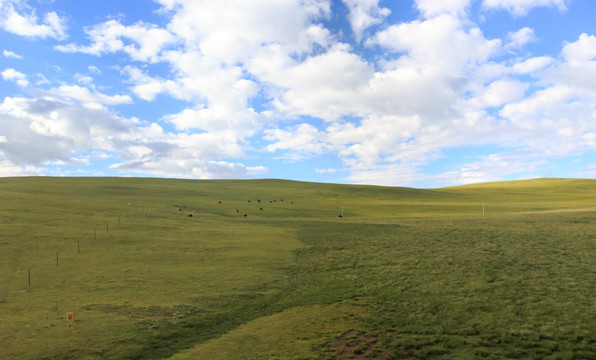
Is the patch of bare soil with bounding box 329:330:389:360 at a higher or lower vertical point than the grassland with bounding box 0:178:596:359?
lower

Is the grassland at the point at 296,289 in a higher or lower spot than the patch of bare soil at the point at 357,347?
higher

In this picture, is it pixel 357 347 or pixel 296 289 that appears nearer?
pixel 357 347

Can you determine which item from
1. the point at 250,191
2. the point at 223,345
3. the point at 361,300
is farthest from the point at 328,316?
the point at 250,191

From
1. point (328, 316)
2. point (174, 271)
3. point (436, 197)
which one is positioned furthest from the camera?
point (436, 197)

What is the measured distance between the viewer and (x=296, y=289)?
964 inches

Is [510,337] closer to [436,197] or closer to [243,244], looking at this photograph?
[243,244]

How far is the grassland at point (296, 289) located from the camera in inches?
615

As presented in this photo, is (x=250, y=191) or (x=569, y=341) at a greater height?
(x=250, y=191)

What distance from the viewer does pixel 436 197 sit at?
95.9 meters

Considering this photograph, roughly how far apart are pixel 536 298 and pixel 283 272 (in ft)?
54.3

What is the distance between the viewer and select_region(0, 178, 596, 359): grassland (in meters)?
15.6

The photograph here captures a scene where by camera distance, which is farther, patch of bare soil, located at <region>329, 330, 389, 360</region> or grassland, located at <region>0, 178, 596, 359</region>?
grassland, located at <region>0, 178, 596, 359</region>

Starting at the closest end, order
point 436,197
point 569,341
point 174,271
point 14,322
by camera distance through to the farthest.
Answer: point 569,341
point 14,322
point 174,271
point 436,197

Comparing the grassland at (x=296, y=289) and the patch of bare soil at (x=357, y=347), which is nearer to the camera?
the patch of bare soil at (x=357, y=347)
